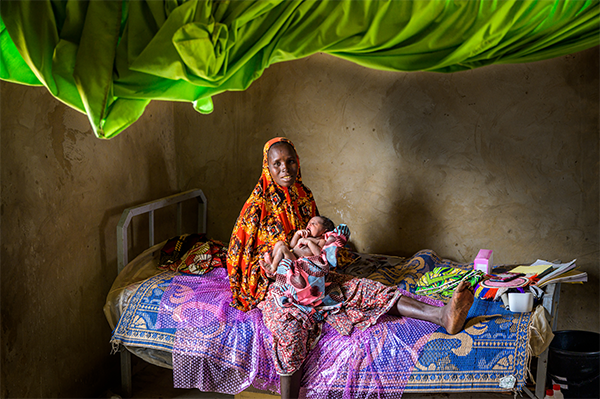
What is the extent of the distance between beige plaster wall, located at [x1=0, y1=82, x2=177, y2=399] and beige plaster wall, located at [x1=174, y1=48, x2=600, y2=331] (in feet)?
2.91

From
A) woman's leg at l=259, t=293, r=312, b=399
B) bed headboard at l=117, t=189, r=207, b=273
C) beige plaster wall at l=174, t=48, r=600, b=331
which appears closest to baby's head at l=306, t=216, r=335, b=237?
woman's leg at l=259, t=293, r=312, b=399

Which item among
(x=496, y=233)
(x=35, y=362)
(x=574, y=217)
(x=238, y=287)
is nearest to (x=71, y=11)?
(x=238, y=287)

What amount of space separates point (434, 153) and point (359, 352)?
69.5 inches

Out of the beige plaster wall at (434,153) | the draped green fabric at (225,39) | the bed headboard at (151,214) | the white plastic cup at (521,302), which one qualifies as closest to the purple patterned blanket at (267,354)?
the white plastic cup at (521,302)

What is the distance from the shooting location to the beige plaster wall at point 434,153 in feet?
10.8

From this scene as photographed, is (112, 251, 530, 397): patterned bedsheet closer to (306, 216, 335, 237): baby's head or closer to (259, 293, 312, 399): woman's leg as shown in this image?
(259, 293, 312, 399): woman's leg

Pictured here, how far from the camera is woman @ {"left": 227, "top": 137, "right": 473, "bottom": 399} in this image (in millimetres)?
2396

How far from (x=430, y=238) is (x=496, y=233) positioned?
0.48 meters

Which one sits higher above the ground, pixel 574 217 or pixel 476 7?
pixel 476 7

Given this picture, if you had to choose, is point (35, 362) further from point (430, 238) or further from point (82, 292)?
point (430, 238)

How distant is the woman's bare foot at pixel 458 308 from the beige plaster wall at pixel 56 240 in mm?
2237

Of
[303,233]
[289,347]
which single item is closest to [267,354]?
[289,347]

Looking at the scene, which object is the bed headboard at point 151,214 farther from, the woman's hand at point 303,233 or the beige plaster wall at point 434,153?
the woman's hand at point 303,233

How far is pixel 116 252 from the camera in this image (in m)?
3.32
